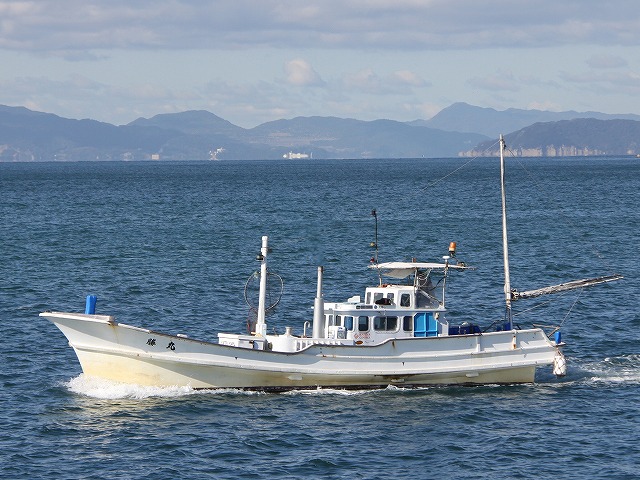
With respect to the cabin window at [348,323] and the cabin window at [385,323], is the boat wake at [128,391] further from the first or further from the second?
the cabin window at [385,323]

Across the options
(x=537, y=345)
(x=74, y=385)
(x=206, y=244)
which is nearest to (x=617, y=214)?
(x=206, y=244)

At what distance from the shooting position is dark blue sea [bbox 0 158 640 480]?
36031 millimetres

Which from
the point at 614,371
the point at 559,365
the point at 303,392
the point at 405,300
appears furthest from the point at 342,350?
the point at 614,371

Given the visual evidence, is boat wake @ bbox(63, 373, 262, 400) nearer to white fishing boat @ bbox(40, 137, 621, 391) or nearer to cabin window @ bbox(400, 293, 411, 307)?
white fishing boat @ bbox(40, 137, 621, 391)

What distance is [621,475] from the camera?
3462cm

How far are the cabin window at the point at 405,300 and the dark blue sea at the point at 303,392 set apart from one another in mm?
3507

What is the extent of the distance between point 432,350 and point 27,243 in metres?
58.0

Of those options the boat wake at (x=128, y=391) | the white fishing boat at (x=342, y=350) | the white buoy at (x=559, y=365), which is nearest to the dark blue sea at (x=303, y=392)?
the boat wake at (x=128, y=391)

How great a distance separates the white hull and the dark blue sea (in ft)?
1.95

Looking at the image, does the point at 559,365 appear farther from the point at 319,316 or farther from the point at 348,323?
the point at 319,316

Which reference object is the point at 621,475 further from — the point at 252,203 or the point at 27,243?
the point at 252,203

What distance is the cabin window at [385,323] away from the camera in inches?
1753

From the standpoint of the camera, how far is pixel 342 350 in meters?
42.9

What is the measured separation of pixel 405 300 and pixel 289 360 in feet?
17.7
